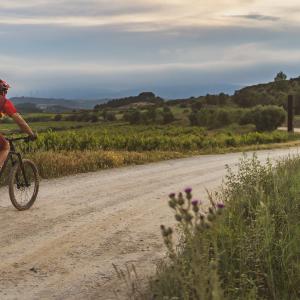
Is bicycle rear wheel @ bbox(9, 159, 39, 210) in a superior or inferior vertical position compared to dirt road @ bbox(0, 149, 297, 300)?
superior

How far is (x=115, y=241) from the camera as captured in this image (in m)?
7.82

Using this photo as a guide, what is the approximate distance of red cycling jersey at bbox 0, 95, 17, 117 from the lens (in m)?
8.92

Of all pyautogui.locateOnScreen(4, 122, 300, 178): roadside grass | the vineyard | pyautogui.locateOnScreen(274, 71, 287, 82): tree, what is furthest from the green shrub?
pyautogui.locateOnScreen(274, 71, 287, 82): tree

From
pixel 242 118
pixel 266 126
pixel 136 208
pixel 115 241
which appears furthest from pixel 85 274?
pixel 242 118

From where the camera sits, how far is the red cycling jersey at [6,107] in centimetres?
892

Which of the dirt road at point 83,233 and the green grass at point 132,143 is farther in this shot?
the green grass at point 132,143

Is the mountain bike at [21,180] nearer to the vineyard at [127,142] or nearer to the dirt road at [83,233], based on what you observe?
the dirt road at [83,233]

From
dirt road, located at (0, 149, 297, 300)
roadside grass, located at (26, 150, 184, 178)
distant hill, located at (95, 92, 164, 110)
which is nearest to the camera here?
dirt road, located at (0, 149, 297, 300)

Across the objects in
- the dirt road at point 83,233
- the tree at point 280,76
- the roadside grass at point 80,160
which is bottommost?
the dirt road at point 83,233

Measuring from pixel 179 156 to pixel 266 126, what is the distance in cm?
2476

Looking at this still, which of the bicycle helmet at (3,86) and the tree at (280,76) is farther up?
the tree at (280,76)

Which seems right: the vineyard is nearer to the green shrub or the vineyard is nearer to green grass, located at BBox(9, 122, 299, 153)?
green grass, located at BBox(9, 122, 299, 153)

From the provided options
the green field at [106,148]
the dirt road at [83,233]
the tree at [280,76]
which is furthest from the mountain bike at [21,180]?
the tree at [280,76]

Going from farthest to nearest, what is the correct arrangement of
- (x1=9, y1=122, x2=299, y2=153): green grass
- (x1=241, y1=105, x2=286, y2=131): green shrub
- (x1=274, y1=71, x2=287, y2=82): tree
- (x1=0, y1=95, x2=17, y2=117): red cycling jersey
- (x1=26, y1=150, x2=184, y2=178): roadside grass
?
(x1=274, y1=71, x2=287, y2=82): tree
(x1=241, y1=105, x2=286, y2=131): green shrub
(x1=9, y1=122, x2=299, y2=153): green grass
(x1=26, y1=150, x2=184, y2=178): roadside grass
(x1=0, y1=95, x2=17, y2=117): red cycling jersey
